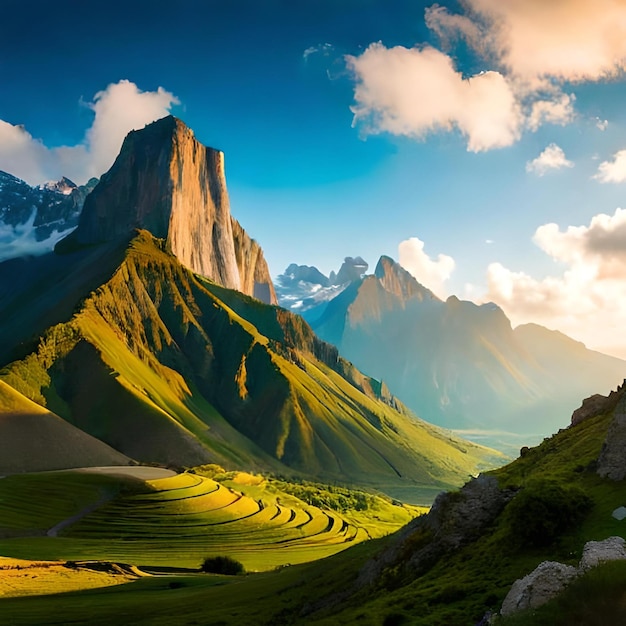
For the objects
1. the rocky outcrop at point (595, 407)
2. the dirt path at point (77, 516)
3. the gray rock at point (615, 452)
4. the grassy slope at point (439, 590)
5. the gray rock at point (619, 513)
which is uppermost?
the rocky outcrop at point (595, 407)

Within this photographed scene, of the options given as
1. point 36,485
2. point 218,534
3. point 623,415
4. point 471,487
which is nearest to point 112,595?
point 471,487

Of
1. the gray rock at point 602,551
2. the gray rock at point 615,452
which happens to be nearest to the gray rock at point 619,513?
the gray rock at point 602,551

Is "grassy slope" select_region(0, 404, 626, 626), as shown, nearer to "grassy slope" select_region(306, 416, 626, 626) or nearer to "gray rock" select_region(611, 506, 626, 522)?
"grassy slope" select_region(306, 416, 626, 626)

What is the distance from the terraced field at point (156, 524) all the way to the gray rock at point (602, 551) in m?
97.0

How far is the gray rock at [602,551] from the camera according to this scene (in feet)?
88.2

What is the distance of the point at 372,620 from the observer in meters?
32.2

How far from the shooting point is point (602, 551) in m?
28.4

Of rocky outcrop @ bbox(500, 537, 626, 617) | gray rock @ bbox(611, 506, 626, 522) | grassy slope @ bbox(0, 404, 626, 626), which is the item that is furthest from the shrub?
rocky outcrop @ bbox(500, 537, 626, 617)

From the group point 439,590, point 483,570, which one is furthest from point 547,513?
point 439,590

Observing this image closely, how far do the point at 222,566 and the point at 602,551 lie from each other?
3557 inches

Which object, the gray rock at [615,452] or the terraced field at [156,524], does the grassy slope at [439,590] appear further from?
the terraced field at [156,524]

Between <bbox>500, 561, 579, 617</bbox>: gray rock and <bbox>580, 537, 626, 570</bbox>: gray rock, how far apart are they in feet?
3.30

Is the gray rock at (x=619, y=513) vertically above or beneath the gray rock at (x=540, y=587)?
above

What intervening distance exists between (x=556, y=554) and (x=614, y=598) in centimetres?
1412
